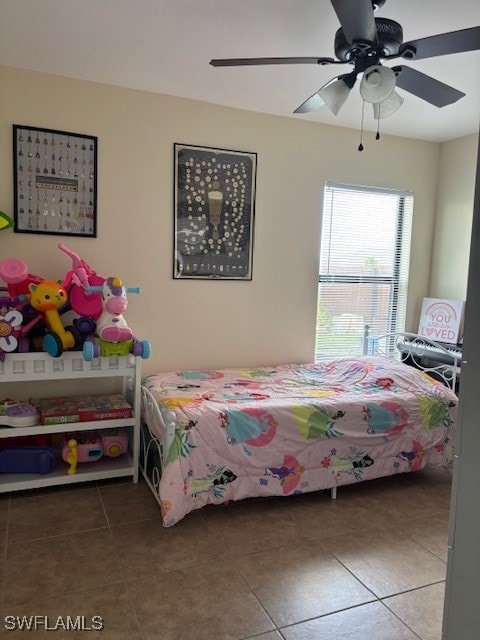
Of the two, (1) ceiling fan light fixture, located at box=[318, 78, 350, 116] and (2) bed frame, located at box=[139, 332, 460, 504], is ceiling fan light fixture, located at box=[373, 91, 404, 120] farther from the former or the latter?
(2) bed frame, located at box=[139, 332, 460, 504]

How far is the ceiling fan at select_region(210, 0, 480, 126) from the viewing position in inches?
69.0

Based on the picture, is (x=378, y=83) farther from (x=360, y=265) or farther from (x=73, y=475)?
(x=73, y=475)

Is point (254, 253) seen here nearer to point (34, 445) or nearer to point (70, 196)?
point (70, 196)

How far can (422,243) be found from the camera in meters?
4.30

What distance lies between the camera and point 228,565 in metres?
2.19

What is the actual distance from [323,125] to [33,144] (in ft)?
7.07

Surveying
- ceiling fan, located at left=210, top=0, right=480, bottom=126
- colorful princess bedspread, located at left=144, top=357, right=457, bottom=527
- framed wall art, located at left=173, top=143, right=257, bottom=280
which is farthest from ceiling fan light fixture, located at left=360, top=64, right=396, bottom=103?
colorful princess bedspread, located at left=144, top=357, right=457, bottom=527

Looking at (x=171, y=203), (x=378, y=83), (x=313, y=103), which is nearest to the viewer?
(x=378, y=83)

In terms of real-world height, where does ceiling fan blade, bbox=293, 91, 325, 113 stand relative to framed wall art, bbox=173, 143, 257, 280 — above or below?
above

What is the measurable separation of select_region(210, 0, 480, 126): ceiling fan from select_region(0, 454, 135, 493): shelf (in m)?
2.30

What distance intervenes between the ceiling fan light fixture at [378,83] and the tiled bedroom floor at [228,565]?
2125 mm

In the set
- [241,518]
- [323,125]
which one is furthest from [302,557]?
[323,125]

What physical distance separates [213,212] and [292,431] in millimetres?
1697

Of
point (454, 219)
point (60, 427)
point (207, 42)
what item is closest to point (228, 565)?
point (60, 427)
